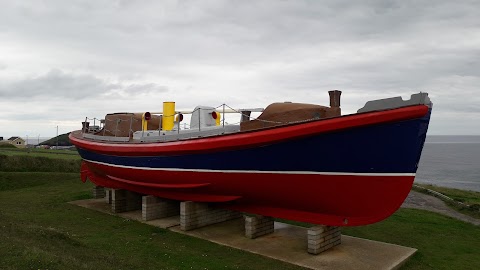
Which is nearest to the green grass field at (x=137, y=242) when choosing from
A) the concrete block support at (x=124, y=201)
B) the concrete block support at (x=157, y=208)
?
the concrete block support at (x=157, y=208)

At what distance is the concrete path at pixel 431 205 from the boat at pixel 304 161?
9.02 m

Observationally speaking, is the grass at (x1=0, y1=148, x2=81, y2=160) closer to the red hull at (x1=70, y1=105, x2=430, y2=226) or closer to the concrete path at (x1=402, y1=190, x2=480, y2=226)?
the red hull at (x1=70, y1=105, x2=430, y2=226)

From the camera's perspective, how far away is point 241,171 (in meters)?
8.61

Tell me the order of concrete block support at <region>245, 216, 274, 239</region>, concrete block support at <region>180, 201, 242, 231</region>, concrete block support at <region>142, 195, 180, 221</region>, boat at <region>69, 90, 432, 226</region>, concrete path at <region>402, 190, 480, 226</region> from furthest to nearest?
1. concrete path at <region>402, 190, 480, 226</region>
2. concrete block support at <region>142, 195, 180, 221</region>
3. concrete block support at <region>180, 201, 242, 231</region>
4. concrete block support at <region>245, 216, 274, 239</region>
5. boat at <region>69, 90, 432, 226</region>

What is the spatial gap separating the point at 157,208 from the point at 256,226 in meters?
3.90

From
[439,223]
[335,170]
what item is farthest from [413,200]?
[335,170]

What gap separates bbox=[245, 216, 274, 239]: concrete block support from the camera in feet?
31.2

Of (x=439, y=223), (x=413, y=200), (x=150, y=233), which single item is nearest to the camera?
(x=150, y=233)

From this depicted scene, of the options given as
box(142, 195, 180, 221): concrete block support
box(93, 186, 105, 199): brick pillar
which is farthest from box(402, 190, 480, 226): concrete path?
box(93, 186, 105, 199): brick pillar

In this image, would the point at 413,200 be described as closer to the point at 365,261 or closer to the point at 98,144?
the point at 365,261

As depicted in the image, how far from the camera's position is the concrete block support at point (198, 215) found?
405 inches

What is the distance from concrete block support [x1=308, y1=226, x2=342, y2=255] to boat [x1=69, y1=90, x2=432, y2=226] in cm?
41

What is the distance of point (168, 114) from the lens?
13.1 metres

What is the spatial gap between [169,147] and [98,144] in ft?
14.8
